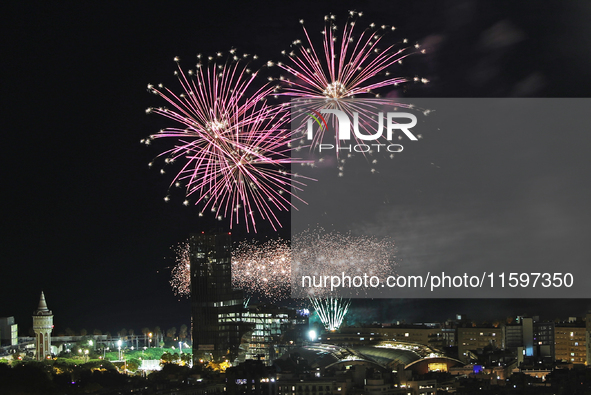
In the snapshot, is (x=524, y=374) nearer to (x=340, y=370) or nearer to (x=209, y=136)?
(x=340, y=370)

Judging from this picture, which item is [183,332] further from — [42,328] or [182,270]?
[42,328]

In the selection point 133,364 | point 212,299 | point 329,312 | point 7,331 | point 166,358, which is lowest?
point 133,364

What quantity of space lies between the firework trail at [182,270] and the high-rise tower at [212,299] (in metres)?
0.70

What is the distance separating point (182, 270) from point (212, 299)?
250 centimetres

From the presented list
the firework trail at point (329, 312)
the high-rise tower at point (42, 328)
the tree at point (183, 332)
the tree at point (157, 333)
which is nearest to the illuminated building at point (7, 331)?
the high-rise tower at point (42, 328)

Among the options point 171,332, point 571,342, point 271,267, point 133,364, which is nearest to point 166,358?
point 133,364

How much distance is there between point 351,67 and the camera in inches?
712

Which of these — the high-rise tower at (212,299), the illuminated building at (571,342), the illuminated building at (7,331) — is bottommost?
the illuminated building at (571,342)

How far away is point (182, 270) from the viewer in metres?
32.1

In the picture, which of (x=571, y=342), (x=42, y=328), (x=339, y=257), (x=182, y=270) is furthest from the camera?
(x=571, y=342)

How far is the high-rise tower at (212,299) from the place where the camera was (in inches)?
1175

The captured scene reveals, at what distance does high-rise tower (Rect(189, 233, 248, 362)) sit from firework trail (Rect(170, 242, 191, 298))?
2.31 ft

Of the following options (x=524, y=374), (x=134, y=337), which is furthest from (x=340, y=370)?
(x=134, y=337)

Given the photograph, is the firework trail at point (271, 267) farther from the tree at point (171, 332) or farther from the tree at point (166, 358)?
the tree at point (171, 332)
